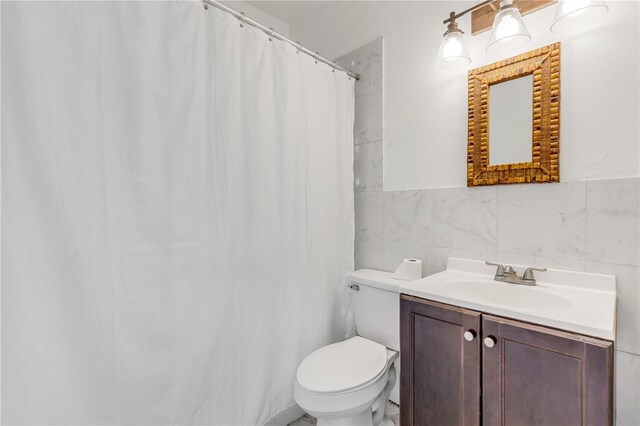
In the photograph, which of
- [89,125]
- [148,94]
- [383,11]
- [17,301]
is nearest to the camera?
[17,301]

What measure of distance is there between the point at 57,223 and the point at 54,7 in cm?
67

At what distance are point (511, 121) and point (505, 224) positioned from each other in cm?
49

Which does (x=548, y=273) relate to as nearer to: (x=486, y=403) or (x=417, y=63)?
(x=486, y=403)

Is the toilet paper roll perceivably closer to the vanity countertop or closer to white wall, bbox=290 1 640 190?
the vanity countertop

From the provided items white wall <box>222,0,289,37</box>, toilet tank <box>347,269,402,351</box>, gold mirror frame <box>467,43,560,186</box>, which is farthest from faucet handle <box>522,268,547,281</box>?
white wall <box>222,0,289,37</box>

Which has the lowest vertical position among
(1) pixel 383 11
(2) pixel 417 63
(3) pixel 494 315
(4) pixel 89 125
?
(3) pixel 494 315

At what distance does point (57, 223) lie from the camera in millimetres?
915

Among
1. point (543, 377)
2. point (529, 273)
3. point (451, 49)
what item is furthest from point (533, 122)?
point (543, 377)

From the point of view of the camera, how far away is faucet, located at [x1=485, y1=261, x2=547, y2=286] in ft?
4.17

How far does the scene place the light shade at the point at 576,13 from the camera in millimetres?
1100

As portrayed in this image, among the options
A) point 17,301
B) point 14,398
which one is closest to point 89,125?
point 17,301

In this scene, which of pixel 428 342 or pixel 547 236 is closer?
pixel 428 342

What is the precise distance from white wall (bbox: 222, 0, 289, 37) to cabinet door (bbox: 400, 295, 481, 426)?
7.26 ft

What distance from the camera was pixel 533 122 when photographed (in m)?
1.31
